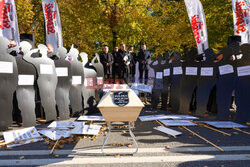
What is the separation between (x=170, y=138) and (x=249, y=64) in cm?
358

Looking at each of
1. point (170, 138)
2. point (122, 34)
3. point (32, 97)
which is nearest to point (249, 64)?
point (170, 138)

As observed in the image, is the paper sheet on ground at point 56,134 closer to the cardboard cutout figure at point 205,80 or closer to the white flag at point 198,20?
the cardboard cutout figure at point 205,80

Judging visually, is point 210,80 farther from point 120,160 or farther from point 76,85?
point 76,85

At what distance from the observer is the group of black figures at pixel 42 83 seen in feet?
14.3

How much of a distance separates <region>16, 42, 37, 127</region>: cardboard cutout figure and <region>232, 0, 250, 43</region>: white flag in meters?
8.61

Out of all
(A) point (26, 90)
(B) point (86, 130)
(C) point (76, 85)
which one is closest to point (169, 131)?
(B) point (86, 130)

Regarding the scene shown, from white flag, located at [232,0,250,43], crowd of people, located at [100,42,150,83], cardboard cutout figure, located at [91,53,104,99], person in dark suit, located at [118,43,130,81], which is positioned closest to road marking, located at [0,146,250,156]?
cardboard cutout figure, located at [91,53,104,99]

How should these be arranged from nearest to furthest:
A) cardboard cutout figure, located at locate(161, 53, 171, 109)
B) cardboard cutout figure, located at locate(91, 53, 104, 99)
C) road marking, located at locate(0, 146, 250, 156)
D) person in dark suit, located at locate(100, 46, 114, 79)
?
road marking, located at locate(0, 146, 250, 156) → cardboard cutout figure, located at locate(91, 53, 104, 99) → cardboard cutout figure, located at locate(161, 53, 171, 109) → person in dark suit, located at locate(100, 46, 114, 79)

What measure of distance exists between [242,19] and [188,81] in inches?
168

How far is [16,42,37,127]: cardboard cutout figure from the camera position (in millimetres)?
4590

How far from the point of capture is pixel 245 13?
7.40 metres

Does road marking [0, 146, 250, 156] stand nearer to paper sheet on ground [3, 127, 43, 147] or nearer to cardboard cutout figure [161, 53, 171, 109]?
paper sheet on ground [3, 127, 43, 147]

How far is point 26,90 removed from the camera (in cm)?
468

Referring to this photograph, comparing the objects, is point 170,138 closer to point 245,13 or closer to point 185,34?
point 245,13
